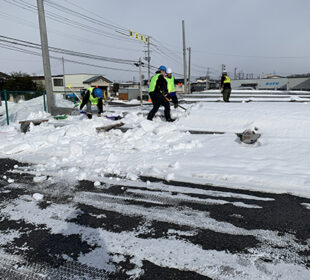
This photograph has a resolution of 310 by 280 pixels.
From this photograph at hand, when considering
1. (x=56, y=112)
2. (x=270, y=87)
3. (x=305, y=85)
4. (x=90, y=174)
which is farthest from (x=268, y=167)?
(x=270, y=87)

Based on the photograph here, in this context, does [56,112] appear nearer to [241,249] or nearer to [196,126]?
[196,126]

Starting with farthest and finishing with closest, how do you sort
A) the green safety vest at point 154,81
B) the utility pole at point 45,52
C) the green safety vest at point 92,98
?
the utility pole at point 45,52
the green safety vest at point 92,98
the green safety vest at point 154,81

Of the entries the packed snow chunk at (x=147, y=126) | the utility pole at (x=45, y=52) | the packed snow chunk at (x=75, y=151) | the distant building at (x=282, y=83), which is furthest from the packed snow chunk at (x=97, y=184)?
the distant building at (x=282, y=83)

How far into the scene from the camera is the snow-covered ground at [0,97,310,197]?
3746 millimetres

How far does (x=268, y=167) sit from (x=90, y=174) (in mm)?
2942

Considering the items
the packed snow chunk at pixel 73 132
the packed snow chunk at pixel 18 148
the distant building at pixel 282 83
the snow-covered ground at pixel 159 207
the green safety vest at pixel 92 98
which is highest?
the distant building at pixel 282 83

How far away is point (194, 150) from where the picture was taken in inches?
197

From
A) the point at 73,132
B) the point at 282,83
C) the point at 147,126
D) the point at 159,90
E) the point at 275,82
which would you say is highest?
the point at 275,82

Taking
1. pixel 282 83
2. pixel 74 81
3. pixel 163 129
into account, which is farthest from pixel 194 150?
pixel 74 81

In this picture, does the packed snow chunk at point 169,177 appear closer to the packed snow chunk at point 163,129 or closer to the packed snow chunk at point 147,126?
the packed snow chunk at point 163,129

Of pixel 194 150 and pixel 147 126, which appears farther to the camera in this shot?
pixel 147 126

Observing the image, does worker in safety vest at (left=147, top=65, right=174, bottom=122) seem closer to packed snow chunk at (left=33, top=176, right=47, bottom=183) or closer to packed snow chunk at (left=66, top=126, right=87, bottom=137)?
packed snow chunk at (left=66, top=126, right=87, bottom=137)

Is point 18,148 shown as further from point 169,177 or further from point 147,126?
point 169,177

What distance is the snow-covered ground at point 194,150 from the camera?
3.75 meters
